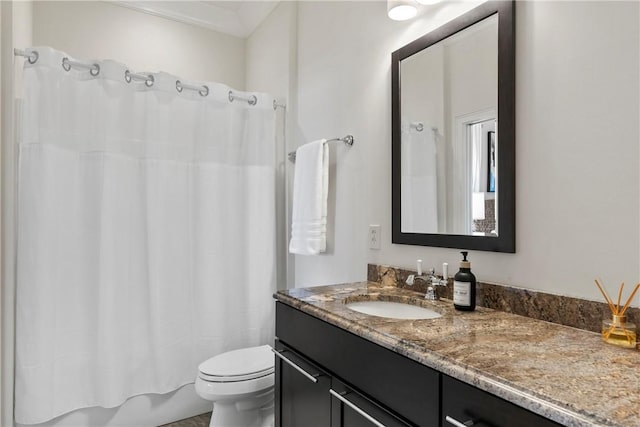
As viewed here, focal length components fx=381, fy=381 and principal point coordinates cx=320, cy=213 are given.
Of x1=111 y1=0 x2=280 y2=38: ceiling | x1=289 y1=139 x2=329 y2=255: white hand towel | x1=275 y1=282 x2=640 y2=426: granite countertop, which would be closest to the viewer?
x1=275 y1=282 x2=640 y2=426: granite countertop

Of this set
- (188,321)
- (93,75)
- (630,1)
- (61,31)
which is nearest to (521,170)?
(630,1)

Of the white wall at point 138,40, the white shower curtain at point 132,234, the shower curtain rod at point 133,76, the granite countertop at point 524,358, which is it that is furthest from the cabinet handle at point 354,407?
the white wall at point 138,40

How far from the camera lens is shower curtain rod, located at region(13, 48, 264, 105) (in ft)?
6.04

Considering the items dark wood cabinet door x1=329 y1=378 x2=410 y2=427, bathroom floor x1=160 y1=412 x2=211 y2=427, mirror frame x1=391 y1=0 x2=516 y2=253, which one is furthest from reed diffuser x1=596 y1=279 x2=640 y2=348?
bathroom floor x1=160 y1=412 x2=211 y2=427

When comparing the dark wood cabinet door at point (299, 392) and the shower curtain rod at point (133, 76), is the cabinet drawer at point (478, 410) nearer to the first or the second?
the dark wood cabinet door at point (299, 392)

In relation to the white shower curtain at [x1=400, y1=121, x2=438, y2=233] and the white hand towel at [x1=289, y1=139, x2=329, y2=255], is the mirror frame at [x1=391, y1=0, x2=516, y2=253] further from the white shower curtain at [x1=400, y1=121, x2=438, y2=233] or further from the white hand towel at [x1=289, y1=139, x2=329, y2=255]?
the white hand towel at [x1=289, y1=139, x2=329, y2=255]

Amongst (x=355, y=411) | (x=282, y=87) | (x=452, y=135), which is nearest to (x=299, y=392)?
(x=355, y=411)

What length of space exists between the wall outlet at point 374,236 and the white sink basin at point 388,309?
365 millimetres

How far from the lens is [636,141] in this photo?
0.95 metres

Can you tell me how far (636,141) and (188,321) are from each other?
219 cm

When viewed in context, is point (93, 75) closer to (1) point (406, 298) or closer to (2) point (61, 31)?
(2) point (61, 31)

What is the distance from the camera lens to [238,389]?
5.78ft

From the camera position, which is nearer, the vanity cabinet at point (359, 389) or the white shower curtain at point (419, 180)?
the vanity cabinet at point (359, 389)

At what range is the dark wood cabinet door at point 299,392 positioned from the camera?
1.22 meters
